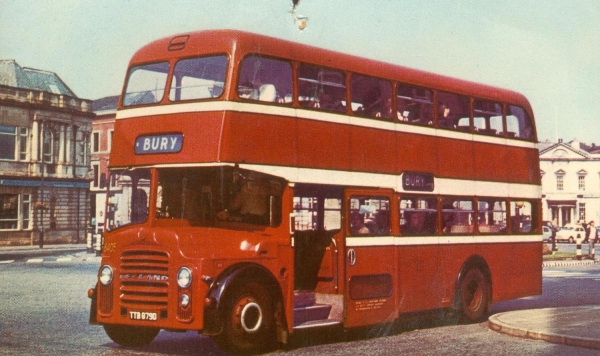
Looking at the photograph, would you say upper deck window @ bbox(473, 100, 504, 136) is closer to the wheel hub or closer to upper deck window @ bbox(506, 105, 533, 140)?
upper deck window @ bbox(506, 105, 533, 140)

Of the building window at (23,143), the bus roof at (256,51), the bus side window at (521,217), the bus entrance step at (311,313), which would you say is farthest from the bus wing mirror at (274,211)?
the building window at (23,143)

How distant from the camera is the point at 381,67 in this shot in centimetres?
1355

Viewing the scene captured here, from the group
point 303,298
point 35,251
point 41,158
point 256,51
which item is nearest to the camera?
point 256,51

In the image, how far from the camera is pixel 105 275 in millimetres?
11148

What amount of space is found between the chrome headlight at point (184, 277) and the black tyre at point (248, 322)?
53 cm

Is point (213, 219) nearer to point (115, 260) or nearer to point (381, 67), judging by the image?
point (115, 260)

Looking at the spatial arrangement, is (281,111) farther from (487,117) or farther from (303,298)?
(487,117)

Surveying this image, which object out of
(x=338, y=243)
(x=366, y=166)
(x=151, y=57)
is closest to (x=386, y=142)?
(x=366, y=166)

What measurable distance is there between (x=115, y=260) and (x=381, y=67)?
517cm

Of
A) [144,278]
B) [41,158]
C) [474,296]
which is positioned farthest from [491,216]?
[41,158]

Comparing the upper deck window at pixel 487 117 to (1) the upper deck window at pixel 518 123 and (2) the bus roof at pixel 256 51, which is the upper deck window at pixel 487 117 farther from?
(2) the bus roof at pixel 256 51

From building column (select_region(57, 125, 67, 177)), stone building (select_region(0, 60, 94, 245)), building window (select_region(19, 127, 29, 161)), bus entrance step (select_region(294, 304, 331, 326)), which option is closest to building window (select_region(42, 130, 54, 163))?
stone building (select_region(0, 60, 94, 245))

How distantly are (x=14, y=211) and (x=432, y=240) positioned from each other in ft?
147

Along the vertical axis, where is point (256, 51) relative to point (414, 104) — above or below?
above
